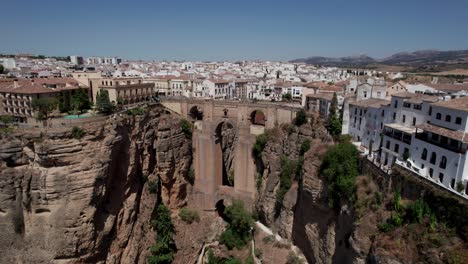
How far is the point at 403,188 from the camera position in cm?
1789

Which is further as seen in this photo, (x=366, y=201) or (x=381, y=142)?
(x=381, y=142)

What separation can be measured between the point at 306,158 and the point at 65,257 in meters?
20.3

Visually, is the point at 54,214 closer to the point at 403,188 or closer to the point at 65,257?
the point at 65,257

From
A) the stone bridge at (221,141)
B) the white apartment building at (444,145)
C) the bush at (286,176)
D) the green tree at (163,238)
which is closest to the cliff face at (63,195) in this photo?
the green tree at (163,238)

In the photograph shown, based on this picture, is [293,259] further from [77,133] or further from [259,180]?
[77,133]

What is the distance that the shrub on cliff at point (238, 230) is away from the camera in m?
32.6

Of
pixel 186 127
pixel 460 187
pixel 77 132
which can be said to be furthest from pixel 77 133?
pixel 460 187

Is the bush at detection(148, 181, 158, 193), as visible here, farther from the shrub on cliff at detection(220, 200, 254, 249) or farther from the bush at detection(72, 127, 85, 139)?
the bush at detection(72, 127, 85, 139)

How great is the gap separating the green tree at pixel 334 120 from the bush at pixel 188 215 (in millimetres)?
17041

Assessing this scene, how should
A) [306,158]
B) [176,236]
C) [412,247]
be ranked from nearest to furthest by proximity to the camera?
1. [412,247]
2. [306,158]
3. [176,236]

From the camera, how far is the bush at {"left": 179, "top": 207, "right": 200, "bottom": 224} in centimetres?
3550

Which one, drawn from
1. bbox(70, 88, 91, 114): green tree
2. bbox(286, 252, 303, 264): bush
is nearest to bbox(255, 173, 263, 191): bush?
bbox(286, 252, 303, 264): bush

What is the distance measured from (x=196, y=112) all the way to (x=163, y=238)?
613 inches

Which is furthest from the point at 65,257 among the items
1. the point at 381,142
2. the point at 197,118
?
the point at 381,142
